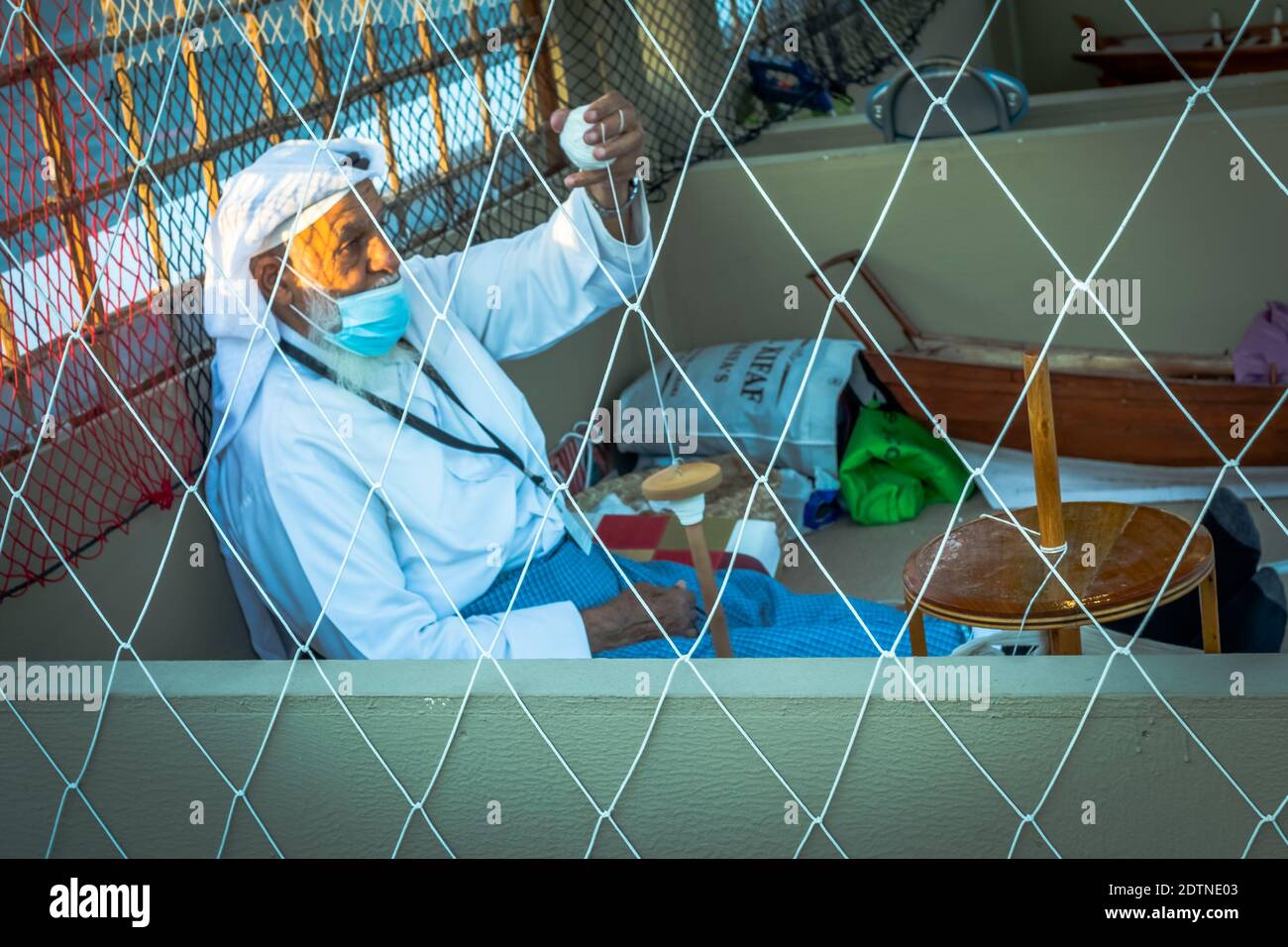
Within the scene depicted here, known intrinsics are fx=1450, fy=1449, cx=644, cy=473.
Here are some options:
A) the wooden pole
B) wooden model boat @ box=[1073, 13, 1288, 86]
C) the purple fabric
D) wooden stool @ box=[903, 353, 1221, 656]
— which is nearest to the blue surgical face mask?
wooden stool @ box=[903, 353, 1221, 656]

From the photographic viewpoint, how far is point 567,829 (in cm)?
131

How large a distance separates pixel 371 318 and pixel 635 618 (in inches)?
21.8

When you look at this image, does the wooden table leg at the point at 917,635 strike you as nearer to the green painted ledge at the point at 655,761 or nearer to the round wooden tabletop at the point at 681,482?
the round wooden tabletop at the point at 681,482

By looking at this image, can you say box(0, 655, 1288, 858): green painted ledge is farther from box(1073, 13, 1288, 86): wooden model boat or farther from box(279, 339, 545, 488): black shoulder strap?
box(1073, 13, 1288, 86): wooden model boat

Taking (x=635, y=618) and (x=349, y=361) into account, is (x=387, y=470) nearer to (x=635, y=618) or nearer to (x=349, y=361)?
(x=349, y=361)

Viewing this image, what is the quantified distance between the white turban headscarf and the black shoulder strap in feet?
0.17

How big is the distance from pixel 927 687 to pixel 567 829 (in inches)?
14.1

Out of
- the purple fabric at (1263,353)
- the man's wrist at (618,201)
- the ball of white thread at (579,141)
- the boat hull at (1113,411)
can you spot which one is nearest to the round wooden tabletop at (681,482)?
the ball of white thread at (579,141)

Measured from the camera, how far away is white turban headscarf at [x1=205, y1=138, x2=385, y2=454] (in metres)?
1.93

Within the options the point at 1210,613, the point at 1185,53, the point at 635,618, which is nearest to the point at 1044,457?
the point at 1210,613

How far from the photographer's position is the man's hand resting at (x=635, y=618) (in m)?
2.01

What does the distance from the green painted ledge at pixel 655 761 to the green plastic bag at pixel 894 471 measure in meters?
2.17

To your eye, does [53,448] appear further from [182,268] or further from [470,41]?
[470,41]

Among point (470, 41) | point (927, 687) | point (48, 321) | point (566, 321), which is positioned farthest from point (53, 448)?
point (470, 41)
